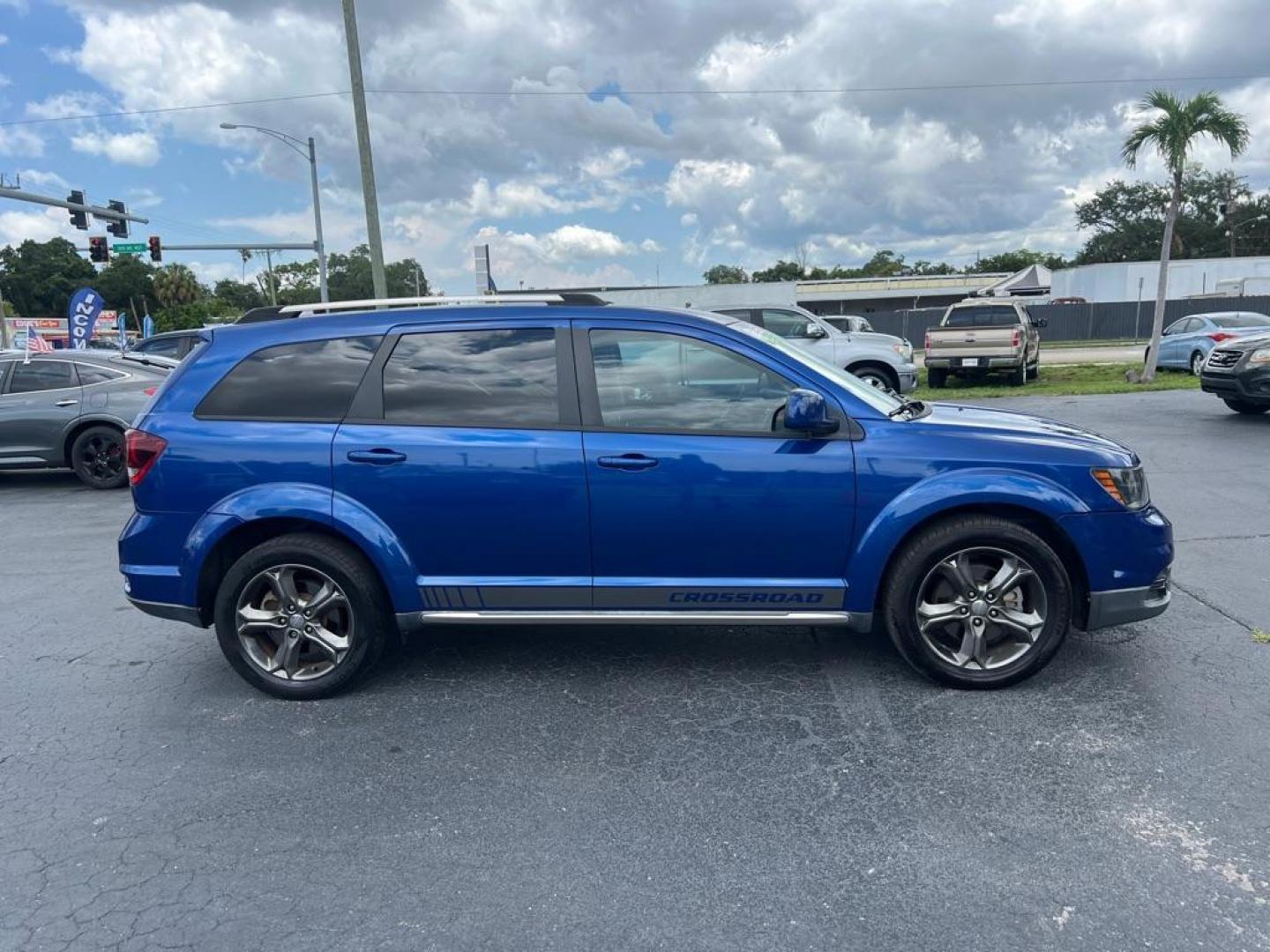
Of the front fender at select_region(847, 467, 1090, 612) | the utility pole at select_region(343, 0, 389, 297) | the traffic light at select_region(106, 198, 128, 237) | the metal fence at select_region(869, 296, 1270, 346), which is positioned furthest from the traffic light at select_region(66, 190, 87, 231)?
the metal fence at select_region(869, 296, 1270, 346)

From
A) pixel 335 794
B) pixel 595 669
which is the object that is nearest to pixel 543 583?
pixel 595 669

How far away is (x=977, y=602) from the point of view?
3939mm

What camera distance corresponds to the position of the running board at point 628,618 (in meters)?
3.97

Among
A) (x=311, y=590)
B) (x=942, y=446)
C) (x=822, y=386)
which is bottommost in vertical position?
(x=311, y=590)

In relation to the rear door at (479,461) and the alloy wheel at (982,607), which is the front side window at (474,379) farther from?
the alloy wheel at (982,607)

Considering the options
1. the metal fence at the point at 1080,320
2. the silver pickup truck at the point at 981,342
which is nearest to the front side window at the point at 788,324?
the silver pickup truck at the point at 981,342

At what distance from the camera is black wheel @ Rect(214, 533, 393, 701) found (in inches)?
159

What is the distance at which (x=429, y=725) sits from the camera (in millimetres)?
3869

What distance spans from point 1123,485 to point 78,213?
28572mm

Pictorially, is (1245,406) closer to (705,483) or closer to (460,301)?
(705,483)

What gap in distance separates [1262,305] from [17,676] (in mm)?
46935

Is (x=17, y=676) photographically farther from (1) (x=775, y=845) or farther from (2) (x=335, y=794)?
(1) (x=775, y=845)

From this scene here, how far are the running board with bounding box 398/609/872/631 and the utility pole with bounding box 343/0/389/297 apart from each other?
43.5 ft

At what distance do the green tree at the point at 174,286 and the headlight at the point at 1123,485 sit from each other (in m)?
110
